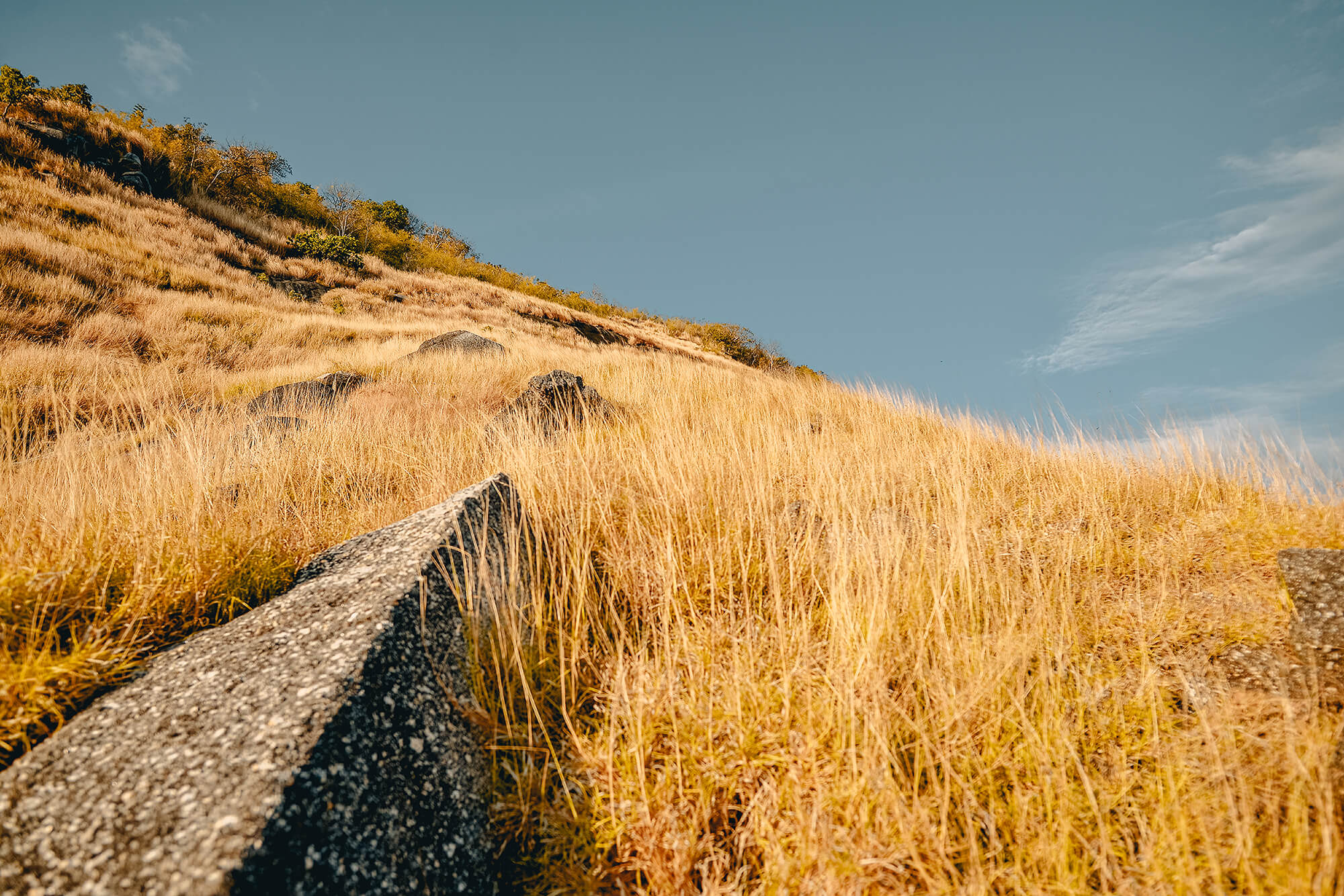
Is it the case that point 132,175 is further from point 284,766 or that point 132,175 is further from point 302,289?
point 284,766

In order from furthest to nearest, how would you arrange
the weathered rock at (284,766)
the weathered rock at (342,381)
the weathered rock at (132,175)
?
the weathered rock at (132,175) < the weathered rock at (342,381) < the weathered rock at (284,766)

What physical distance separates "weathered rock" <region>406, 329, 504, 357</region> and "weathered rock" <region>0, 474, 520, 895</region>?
32.0 feet

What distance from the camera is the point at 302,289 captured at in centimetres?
1830

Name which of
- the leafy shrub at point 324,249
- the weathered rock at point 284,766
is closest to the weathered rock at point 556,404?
the weathered rock at point 284,766

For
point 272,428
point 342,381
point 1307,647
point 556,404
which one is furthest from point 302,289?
point 1307,647

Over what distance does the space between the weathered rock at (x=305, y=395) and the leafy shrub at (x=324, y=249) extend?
15851mm

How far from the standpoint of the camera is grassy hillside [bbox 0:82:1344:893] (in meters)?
1.70

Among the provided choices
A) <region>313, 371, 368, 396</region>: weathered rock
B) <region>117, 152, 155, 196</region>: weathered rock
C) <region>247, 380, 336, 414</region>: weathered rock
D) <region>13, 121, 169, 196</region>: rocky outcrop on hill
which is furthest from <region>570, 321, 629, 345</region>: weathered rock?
<region>13, 121, 169, 196</region>: rocky outcrop on hill

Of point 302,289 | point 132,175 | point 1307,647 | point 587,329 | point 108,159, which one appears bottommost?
point 1307,647

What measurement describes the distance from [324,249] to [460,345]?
581 inches

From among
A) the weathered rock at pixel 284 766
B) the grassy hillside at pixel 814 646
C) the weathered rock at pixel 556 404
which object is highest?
the weathered rock at pixel 556 404

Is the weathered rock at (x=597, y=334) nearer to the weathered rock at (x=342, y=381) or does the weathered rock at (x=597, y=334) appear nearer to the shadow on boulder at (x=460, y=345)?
the shadow on boulder at (x=460, y=345)

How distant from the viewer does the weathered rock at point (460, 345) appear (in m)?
11.3

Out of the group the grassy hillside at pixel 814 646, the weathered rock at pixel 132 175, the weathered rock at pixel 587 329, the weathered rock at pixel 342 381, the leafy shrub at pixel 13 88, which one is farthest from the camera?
the weathered rock at pixel 587 329
